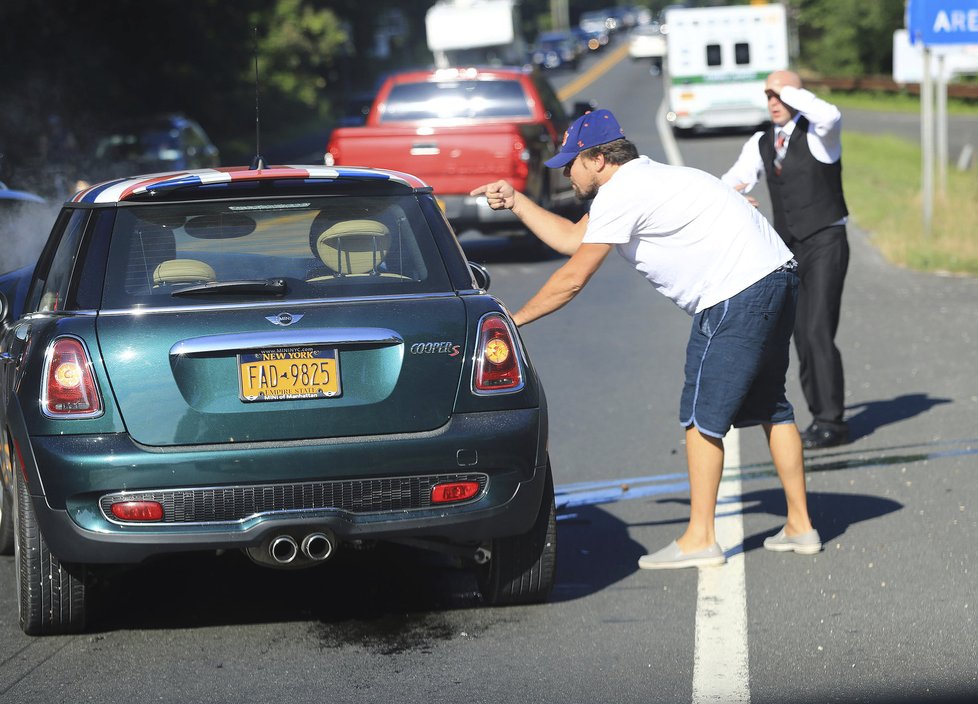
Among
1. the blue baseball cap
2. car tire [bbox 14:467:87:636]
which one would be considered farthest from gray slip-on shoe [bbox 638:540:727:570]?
car tire [bbox 14:467:87:636]

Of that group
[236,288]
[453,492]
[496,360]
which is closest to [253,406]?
[236,288]

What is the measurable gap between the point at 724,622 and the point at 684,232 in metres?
1.38

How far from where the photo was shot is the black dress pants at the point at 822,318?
26.6ft

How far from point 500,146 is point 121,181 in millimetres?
10200

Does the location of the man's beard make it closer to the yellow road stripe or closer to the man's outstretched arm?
the man's outstretched arm

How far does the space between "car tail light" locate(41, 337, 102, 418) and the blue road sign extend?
→ 465 inches

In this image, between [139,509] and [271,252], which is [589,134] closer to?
[271,252]

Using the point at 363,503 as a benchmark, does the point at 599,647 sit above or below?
below

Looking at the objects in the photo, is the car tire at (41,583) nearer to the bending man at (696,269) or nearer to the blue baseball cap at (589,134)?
the bending man at (696,269)

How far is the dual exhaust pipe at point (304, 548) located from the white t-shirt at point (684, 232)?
1.46 meters

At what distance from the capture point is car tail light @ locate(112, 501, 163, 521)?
4887mm

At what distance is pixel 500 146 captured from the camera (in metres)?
15.8

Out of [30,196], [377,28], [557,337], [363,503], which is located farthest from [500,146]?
[377,28]

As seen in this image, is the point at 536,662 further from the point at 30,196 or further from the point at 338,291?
the point at 30,196
